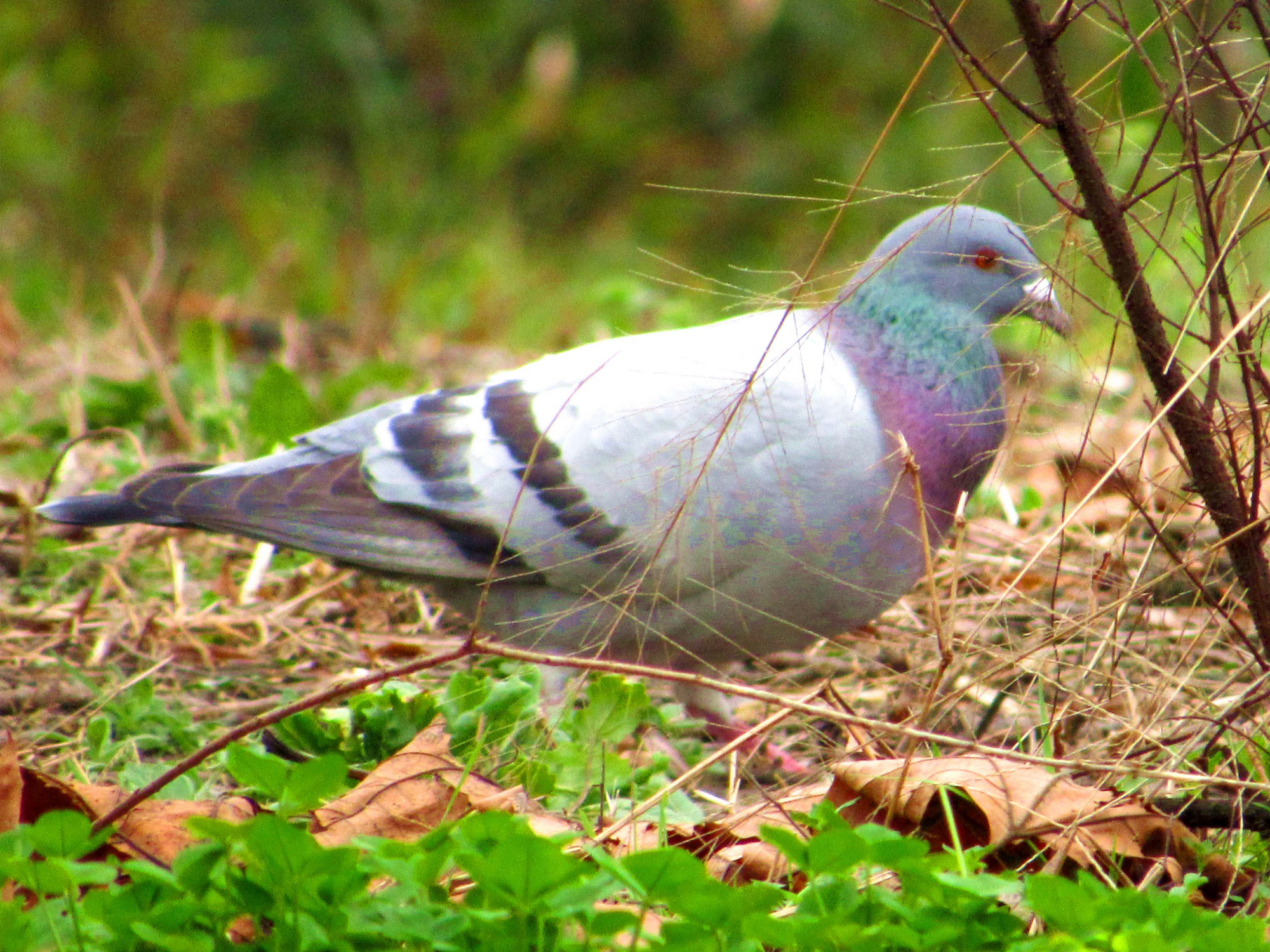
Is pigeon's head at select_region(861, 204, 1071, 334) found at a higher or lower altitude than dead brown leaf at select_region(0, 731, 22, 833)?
higher

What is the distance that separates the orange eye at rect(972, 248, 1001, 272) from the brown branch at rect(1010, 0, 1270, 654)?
773mm

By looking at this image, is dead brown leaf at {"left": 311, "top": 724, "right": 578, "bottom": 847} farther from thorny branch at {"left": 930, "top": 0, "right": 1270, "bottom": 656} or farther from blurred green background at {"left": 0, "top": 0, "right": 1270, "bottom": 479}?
blurred green background at {"left": 0, "top": 0, "right": 1270, "bottom": 479}

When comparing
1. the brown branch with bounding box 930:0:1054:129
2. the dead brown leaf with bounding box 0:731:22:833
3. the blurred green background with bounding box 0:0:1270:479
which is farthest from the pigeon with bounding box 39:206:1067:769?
the blurred green background with bounding box 0:0:1270:479

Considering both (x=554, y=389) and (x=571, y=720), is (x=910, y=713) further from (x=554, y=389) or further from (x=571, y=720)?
(x=554, y=389)

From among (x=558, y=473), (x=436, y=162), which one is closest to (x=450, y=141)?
(x=436, y=162)

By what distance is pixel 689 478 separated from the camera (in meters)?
2.26

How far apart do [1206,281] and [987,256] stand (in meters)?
0.85

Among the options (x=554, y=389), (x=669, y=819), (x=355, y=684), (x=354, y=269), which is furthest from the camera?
(x=354, y=269)

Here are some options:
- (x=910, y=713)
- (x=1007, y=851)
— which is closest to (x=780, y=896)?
(x=1007, y=851)

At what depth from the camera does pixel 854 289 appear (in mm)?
1982

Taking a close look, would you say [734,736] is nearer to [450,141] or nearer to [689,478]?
[689,478]

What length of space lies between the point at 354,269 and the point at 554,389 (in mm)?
3598

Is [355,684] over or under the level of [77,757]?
over

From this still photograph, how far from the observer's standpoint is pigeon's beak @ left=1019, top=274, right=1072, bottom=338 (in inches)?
81.8
